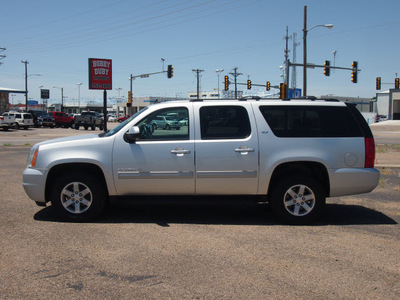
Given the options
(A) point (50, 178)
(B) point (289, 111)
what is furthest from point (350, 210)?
(A) point (50, 178)

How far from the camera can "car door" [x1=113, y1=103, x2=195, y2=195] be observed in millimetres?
6027

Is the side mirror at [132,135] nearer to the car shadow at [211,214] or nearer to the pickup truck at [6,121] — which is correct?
the car shadow at [211,214]

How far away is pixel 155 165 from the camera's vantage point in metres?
6.02

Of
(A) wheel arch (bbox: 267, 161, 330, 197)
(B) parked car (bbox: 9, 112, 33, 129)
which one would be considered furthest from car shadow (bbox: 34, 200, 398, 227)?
(B) parked car (bbox: 9, 112, 33, 129)

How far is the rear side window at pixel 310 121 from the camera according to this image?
6152 millimetres

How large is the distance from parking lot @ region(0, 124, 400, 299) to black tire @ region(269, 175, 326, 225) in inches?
6.5

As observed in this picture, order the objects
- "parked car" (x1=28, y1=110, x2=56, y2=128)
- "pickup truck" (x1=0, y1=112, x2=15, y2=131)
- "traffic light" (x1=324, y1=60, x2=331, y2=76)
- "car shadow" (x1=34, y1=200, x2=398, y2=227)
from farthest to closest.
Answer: "parked car" (x1=28, y1=110, x2=56, y2=128)
"pickup truck" (x1=0, y1=112, x2=15, y2=131)
"traffic light" (x1=324, y1=60, x2=331, y2=76)
"car shadow" (x1=34, y1=200, x2=398, y2=227)

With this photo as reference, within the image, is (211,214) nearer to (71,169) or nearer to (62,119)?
(71,169)

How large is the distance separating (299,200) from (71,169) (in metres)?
3.47

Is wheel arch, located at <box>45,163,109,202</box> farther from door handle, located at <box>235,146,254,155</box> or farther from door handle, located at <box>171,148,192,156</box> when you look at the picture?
door handle, located at <box>235,146,254,155</box>

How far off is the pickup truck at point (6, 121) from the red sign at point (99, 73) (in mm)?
15099

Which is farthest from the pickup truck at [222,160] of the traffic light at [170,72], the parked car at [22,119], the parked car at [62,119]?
the parked car at [62,119]

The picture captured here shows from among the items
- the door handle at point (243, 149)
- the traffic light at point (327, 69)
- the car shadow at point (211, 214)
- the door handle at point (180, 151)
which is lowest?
the car shadow at point (211, 214)

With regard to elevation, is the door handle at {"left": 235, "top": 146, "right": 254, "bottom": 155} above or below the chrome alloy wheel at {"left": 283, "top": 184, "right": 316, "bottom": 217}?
above
